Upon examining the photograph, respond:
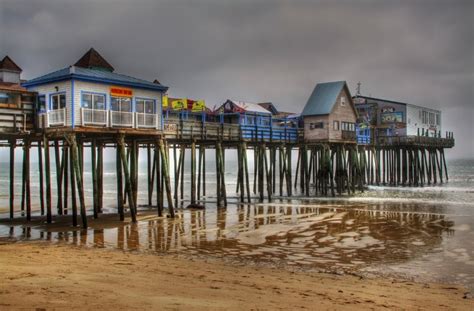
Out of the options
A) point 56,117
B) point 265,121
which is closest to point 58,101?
point 56,117

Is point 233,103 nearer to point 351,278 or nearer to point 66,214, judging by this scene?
point 66,214

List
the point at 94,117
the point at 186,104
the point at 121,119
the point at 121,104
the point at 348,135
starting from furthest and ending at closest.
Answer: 1. the point at 348,135
2. the point at 186,104
3. the point at 121,104
4. the point at 121,119
5. the point at 94,117

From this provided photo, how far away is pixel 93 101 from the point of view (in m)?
23.7

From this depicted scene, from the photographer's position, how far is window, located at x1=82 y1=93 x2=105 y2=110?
23.4m

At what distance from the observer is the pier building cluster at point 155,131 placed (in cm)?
2328

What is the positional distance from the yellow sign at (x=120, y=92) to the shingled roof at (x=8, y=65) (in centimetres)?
977

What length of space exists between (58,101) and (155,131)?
5181 millimetres

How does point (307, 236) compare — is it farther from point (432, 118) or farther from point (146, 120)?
point (432, 118)

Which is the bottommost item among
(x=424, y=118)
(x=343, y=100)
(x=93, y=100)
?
(x=93, y=100)

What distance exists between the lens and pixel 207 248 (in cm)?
1769

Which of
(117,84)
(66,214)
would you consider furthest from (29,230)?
(117,84)

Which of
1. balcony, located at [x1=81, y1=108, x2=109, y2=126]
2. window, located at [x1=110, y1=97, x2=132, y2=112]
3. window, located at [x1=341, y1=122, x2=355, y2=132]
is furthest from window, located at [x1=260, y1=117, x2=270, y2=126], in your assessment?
balcony, located at [x1=81, y1=108, x2=109, y2=126]

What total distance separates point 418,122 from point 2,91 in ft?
163

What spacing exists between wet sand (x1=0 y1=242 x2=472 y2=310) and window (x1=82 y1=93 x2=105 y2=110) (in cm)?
1022
